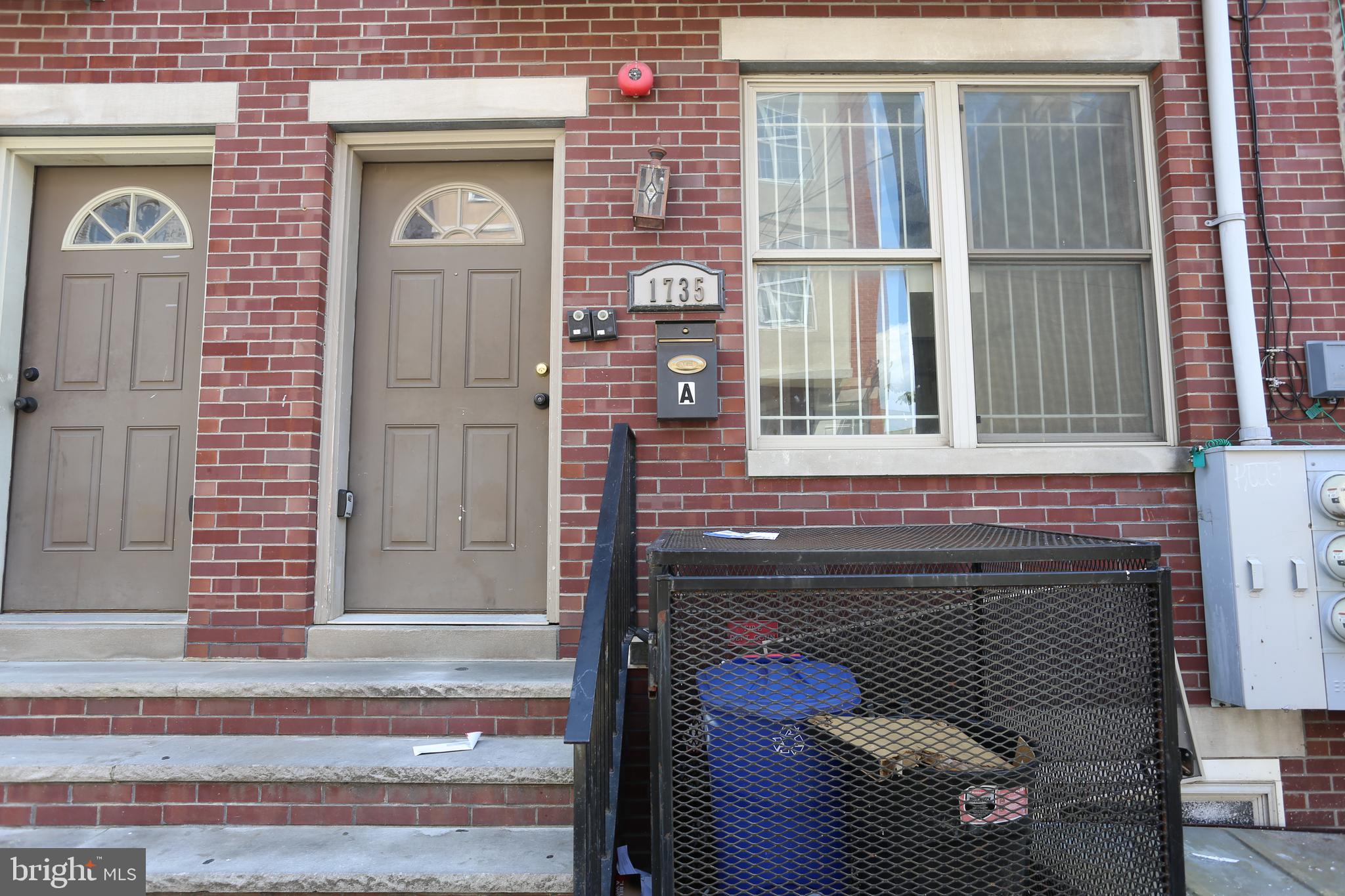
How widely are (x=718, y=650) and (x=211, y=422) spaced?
2.69 metres

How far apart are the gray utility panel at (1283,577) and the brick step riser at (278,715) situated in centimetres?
276

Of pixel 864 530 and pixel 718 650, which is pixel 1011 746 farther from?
pixel 864 530

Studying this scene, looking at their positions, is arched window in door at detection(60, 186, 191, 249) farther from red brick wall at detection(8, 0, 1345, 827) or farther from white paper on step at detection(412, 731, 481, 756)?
white paper on step at detection(412, 731, 481, 756)

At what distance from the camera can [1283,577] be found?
126 inches

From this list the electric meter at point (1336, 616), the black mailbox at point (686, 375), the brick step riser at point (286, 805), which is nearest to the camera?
the brick step riser at point (286, 805)

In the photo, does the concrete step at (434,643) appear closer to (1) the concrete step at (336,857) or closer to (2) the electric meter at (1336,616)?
(1) the concrete step at (336,857)

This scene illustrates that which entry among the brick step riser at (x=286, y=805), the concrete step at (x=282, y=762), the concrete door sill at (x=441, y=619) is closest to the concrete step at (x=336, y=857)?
the brick step riser at (x=286, y=805)

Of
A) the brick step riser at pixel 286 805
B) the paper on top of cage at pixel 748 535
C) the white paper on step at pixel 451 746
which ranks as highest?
the paper on top of cage at pixel 748 535

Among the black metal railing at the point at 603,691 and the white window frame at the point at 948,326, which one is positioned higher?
the white window frame at the point at 948,326

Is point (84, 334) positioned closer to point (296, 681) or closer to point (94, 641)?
point (94, 641)

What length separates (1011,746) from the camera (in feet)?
7.35

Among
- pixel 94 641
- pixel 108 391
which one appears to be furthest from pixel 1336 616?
pixel 108 391

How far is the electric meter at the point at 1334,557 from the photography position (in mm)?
3178

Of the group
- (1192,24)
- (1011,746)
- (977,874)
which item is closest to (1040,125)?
(1192,24)
